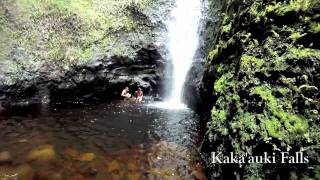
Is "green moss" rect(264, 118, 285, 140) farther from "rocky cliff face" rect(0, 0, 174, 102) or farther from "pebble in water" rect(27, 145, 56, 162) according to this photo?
"rocky cliff face" rect(0, 0, 174, 102)

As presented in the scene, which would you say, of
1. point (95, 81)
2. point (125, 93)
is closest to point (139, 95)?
point (125, 93)

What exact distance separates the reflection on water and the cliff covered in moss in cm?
115

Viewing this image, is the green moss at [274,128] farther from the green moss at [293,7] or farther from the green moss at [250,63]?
the green moss at [293,7]

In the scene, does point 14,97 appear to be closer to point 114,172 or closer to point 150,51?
point 150,51

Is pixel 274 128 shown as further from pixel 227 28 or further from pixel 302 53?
pixel 227 28

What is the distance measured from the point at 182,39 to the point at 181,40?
3.0 inches

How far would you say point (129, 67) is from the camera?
46.5 ft

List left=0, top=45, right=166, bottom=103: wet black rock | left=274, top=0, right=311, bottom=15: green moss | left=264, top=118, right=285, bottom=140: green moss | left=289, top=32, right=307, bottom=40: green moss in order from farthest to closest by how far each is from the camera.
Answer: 1. left=0, top=45, right=166, bottom=103: wet black rock
2. left=274, top=0, right=311, bottom=15: green moss
3. left=289, top=32, right=307, bottom=40: green moss
4. left=264, top=118, right=285, bottom=140: green moss

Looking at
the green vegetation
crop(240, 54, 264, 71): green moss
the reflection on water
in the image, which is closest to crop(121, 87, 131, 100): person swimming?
the green vegetation

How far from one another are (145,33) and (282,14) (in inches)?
363

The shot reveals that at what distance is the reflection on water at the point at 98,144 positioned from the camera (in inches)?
247

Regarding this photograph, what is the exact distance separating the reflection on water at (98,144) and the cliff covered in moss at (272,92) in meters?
1.15

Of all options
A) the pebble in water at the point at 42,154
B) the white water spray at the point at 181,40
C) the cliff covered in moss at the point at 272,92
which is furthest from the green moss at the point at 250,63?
the white water spray at the point at 181,40

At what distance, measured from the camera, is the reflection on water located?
6.28 m
